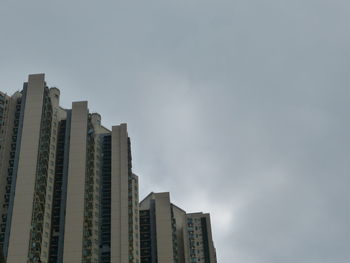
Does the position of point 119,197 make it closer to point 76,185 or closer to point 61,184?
point 76,185

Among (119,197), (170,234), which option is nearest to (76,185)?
(119,197)

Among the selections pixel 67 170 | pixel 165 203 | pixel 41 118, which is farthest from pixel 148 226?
pixel 41 118

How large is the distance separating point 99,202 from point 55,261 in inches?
719

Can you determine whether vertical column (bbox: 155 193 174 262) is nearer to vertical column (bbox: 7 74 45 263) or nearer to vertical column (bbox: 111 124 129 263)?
vertical column (bbox: 111 124 129 263)

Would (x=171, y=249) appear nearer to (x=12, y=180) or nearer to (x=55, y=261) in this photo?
(x=55, y=261)

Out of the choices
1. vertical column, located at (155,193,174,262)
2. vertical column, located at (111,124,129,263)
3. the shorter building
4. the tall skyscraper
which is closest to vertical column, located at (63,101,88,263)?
the tall skyscraper

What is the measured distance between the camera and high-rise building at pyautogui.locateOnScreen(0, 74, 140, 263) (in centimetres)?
9825

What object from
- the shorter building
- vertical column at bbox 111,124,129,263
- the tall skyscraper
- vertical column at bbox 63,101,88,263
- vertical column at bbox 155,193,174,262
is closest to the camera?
the tall skyscraper

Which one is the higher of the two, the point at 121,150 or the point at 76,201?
the point at 121,150

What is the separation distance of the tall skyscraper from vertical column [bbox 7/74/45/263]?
0.18 metres

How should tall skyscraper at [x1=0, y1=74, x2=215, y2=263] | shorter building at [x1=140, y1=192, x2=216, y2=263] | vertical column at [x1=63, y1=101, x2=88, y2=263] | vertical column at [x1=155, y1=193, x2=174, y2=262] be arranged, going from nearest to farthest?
tall skyscraper at [x1=0, y1=74, x2=215, y2=263] < vertical column at [x1=63, y1=101, x2=88, y2=263] < vertical column at [x1=155, y1=193, x2=174, y2=262] < shorter building at [x1=140, y1=192, x2=216, y2=263]

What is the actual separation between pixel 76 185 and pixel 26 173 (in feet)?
45.1

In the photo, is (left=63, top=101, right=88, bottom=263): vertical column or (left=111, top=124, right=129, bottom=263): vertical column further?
(left=111, top=124, right=129, bottom=263): vertical column

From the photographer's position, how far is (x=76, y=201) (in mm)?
109688
